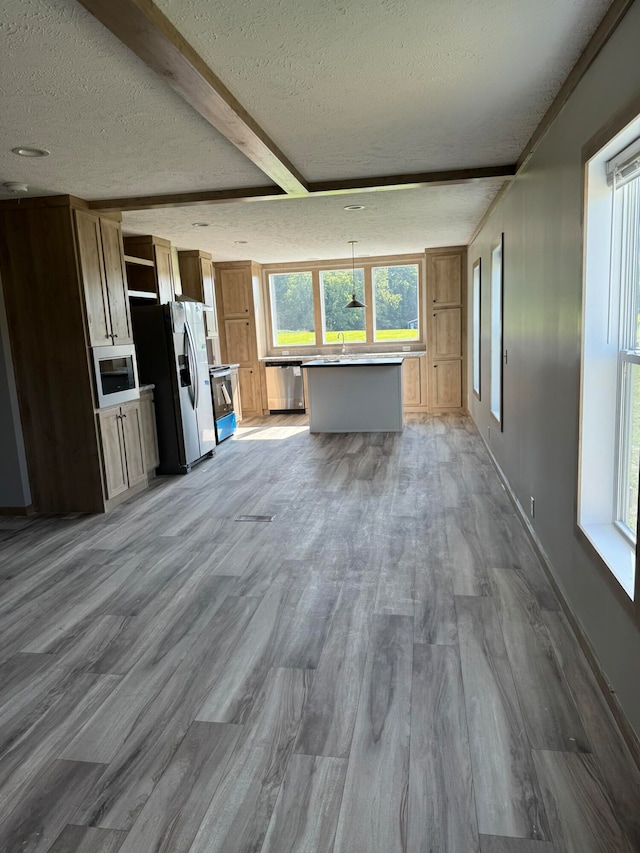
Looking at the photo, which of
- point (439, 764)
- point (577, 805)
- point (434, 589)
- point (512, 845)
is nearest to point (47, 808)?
point (439, 764)

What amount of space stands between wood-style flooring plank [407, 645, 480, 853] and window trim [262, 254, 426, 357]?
7.20 m

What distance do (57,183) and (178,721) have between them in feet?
11.4

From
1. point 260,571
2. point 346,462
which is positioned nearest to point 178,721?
point 260,571

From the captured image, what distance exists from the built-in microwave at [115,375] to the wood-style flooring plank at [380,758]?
124 inches

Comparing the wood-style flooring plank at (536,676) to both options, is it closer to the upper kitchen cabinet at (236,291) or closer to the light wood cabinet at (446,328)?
the light wood cabinet at (446,328)

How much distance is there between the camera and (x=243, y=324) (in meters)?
9.06

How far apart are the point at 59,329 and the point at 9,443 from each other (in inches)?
40.5

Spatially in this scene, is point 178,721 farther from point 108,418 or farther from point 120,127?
point 108,418

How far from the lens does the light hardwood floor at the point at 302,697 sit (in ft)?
5.37

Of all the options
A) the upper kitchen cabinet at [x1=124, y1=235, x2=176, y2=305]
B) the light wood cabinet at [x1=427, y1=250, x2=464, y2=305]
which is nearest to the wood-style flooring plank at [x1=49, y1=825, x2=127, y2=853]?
the upper kitchen cabinet at [x1=124, y1=235, x2=176, y2=305]

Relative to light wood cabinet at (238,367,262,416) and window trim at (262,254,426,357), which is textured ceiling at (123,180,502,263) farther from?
light wood cabinet at (238,367,262,416)

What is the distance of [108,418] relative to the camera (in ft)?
15.6

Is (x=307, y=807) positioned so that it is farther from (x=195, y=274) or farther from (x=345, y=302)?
(x=345, y=302)

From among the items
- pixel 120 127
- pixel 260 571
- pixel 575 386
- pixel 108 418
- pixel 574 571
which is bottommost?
pixel 260 571
